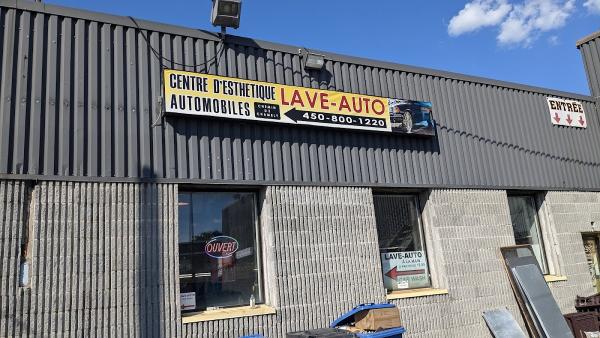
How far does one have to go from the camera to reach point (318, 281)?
27.5ft

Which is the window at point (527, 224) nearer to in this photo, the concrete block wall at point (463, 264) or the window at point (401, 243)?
the concrete block wall at point (463, 264)

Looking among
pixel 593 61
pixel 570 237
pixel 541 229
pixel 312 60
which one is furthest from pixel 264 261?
pixel 593 61

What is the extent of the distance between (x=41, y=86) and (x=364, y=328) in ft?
19.2

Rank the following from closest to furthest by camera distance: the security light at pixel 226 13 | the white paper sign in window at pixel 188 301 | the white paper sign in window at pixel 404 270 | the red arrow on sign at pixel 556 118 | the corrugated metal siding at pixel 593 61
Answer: the white paper sign in window at pixel 188 301 < the security light at pixel 226 13 < the white paper sign in window at pixel 404 270 < the red arrow on sign at pixel 556 118 < the corrugated metal siding at pixel 593 61

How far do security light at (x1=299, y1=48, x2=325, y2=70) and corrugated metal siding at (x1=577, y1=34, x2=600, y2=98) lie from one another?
9.12 m

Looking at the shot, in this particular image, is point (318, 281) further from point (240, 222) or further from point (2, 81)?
point (2, 81)

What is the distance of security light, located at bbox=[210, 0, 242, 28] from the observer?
8.50 meters

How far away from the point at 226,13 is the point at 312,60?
1.86 m

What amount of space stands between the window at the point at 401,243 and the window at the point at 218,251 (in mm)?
2665

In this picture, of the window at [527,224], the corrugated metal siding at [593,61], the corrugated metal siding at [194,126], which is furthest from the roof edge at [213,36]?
the window at [527,224]

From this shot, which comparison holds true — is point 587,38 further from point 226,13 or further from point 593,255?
point 226,13

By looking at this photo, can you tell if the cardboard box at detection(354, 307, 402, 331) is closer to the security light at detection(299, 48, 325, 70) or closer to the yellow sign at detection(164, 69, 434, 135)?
the yellow sign at detection(164, 69, 434, 135)

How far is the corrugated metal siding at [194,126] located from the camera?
706cm

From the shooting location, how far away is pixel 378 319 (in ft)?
23.3
